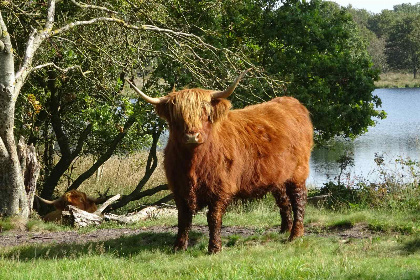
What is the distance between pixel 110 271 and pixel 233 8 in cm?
1105

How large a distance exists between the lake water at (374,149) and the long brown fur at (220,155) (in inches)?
353

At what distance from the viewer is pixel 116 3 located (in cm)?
1321

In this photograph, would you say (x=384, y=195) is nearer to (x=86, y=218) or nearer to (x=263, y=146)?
(x=263, y=146)

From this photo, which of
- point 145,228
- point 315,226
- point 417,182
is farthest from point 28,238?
point 417,182

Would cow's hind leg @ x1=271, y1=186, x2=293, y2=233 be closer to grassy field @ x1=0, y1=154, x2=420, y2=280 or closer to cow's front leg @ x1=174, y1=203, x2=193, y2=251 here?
grassy field @ x1=0, y1=154, x2=420, y2=280

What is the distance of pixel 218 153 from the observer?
7.55 metres

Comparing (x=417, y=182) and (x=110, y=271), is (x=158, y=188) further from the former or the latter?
(x=110, y=271)

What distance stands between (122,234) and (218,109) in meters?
2.80

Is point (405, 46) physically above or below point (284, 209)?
above

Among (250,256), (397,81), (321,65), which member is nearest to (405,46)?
(397,81)

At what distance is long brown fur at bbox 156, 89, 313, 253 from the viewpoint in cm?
731

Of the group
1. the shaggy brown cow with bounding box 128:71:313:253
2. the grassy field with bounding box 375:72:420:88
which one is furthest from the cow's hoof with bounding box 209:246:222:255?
the grassy field with bounding box 375:72:420:88

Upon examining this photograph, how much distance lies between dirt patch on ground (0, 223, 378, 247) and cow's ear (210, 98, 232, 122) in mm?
2114

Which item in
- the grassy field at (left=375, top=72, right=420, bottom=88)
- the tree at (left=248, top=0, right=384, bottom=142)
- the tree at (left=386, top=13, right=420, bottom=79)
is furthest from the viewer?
the tree at (left=386, top=13, right=420, bottom=79)
